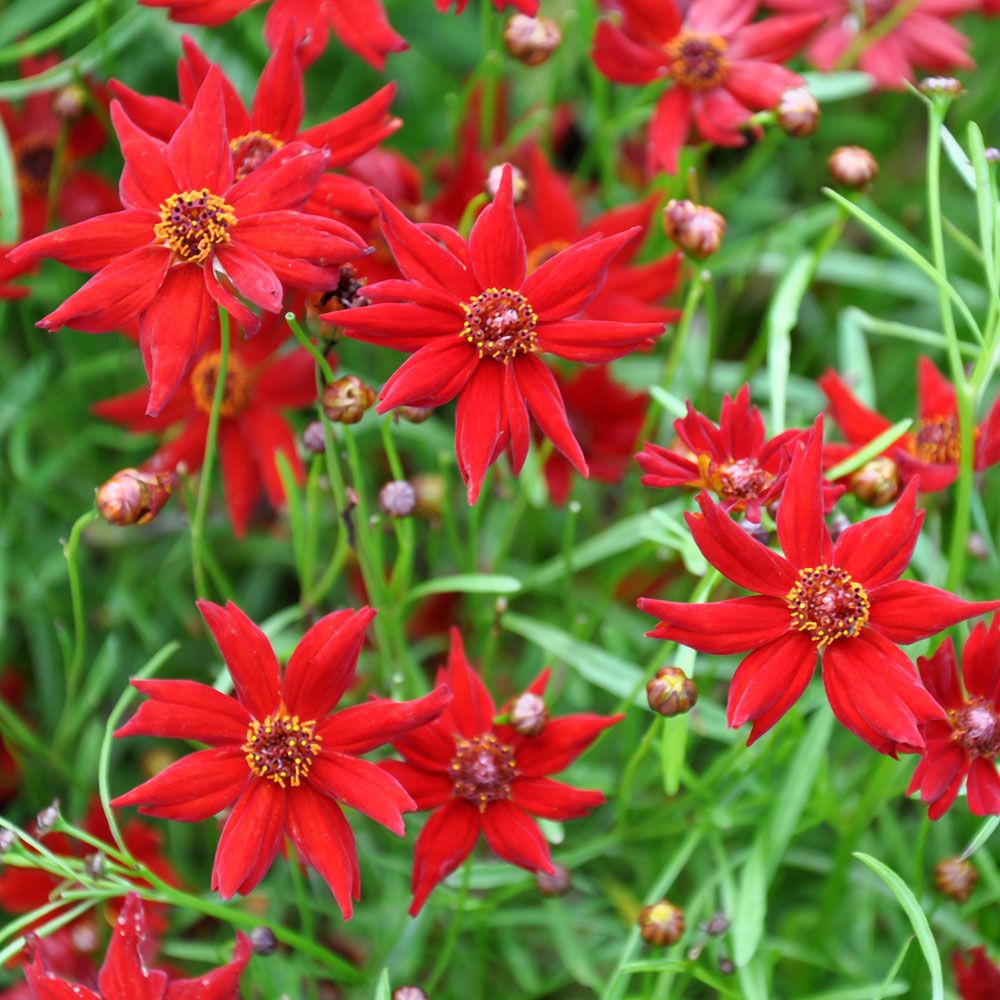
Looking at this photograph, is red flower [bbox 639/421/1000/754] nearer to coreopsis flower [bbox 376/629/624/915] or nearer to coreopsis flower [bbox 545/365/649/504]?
coreopsis flower [bbox 376/629/624/915]

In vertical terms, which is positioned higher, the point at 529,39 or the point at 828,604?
the point at 529,39

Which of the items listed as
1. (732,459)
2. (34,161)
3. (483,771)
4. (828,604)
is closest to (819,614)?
(828,604)

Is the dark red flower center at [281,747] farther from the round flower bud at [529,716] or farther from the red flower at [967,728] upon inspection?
the red flower at [967,728]

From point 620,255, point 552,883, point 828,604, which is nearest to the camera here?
point 828,604

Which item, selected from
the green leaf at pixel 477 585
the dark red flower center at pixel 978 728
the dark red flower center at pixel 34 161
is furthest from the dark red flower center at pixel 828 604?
the dark red flower center at pixel 34 161

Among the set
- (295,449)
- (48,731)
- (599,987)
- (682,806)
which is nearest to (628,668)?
(682,806)

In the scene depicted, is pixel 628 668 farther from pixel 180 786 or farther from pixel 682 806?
pixel 180 786

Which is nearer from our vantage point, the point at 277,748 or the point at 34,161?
the point at 277,748

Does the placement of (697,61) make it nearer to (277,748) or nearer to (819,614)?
(819,614)
